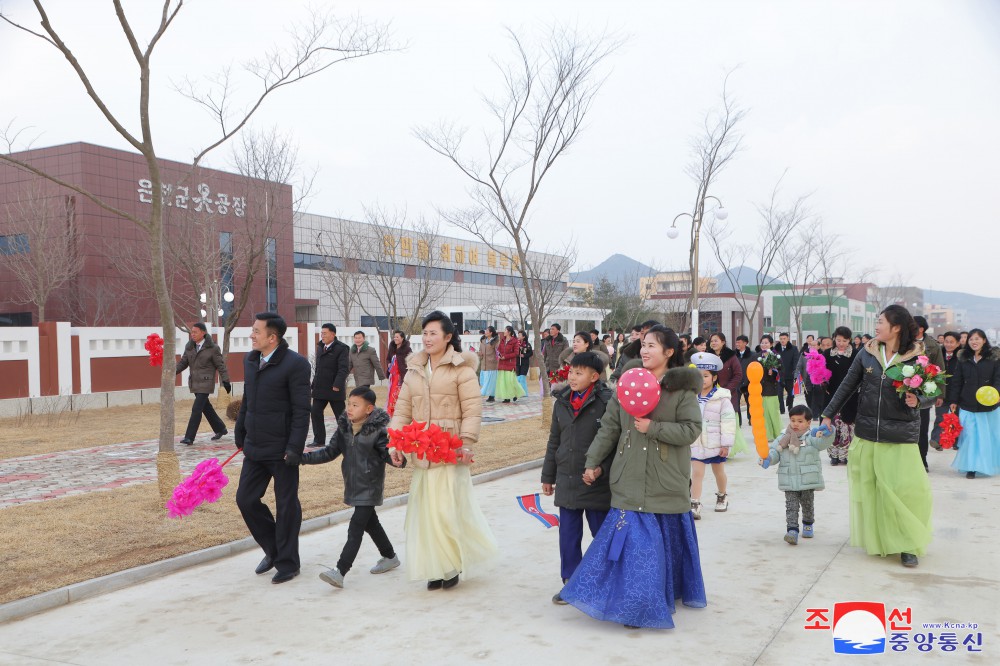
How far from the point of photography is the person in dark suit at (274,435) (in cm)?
548

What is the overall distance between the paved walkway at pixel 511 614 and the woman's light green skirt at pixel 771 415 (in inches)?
214

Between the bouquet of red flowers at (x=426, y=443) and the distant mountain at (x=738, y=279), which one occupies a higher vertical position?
the distant mountain at (x=738, y=279)

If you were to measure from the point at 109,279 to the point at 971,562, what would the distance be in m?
32.8

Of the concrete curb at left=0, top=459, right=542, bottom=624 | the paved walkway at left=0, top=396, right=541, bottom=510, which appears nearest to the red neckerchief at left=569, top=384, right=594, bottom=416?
the concrete curb at left=0, top=459, right=542, bottom=624

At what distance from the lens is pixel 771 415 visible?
12.2 metres

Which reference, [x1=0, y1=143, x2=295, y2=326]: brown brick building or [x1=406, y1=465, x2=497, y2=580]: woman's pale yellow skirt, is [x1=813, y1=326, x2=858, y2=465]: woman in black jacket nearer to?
[x1=406, y1=465, x2=497, y2=580]: woman's pale yellow skirt

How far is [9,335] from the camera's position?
15.7 m

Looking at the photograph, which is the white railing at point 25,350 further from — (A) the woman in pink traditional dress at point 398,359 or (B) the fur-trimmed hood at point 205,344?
(A) the woman in pink traditional dress at point 398,359

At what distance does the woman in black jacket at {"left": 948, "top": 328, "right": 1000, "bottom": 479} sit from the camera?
9.35 meters

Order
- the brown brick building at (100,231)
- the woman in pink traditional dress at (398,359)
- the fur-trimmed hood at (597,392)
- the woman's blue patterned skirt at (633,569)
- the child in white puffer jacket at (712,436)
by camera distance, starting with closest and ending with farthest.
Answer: the woman's blue patterned skirt at (633,569), the fur-trimmed hood at (597,392), the child in white puffer jacket at (712,436), the woman in pink traditional dress at (398,359), the brown brick building at (100,231)

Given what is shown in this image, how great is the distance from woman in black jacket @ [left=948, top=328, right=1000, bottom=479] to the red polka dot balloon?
686 centimetres

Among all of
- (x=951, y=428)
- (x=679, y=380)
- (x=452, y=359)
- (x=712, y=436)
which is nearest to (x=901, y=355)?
(x=712, y=436)

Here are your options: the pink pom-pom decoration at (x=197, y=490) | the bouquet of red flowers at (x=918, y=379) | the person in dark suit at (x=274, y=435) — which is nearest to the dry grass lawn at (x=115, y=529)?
the pink pom-pom decoration at (x=197, y=490)

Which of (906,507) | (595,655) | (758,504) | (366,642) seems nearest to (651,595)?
(595,655)
